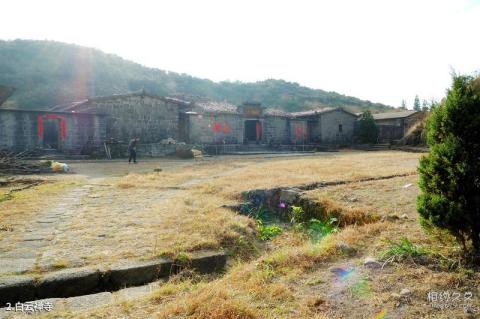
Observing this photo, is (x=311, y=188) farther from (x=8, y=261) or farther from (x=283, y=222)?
(x=8, y=261)

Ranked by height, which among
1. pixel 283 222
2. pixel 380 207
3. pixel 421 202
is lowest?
pixel 283 222

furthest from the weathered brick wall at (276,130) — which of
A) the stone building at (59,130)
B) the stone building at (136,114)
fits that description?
the stone building at (59,130)

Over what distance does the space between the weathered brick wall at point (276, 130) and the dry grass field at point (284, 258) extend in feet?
80.4

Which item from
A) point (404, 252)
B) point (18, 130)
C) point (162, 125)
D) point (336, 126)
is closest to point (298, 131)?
point (336, 126)

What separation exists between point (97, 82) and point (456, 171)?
52.5 m

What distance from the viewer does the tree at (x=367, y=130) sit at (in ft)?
106

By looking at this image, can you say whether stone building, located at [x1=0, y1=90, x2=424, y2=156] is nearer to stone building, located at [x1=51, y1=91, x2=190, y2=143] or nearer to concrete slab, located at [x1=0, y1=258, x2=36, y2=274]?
stone building, located at [x1=51, y1=91, x2=190, y2=143]

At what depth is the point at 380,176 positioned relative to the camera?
307 inches

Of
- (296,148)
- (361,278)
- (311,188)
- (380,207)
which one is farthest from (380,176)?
(296,148)

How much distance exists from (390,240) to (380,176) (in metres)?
4.67

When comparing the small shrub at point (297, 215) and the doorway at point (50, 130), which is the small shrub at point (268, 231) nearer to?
the small shrub at point (297, 215)

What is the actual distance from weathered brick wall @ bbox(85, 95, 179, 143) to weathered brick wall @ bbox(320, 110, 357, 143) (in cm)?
1501

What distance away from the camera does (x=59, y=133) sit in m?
21.7

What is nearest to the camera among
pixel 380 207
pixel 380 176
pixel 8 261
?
pixel 8 261
